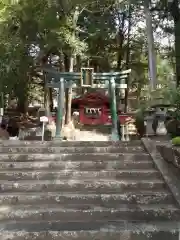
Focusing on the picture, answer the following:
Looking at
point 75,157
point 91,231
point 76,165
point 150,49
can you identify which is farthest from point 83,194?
point 150,49

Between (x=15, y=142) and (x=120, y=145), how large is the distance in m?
2.38

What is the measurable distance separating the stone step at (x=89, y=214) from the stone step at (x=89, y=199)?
253 mm

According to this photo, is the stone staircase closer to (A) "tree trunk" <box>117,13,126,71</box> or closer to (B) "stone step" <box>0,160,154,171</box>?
(B) "stone step" <box>0,160,154,171</box>

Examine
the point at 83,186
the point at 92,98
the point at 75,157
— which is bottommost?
the point at 83,186

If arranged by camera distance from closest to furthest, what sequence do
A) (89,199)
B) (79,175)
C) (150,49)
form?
(89,199) < (79,175) < (150,49)

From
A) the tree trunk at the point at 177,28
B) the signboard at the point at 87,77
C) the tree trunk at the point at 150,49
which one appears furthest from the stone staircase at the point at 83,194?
the tree trunk at the point at 150,49

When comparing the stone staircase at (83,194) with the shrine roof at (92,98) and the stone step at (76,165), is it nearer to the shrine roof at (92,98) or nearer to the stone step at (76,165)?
the stone step at (76,165)

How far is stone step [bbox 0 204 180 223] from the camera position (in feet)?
16.9

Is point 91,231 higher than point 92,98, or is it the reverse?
point 92,98

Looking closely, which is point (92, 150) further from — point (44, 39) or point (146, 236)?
point (44, 39)

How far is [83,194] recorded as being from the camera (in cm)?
580

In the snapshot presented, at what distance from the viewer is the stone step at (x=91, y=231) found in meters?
4.54

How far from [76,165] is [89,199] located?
1.25 meters

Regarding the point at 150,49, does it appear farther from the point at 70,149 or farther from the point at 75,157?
the point at 75,157
